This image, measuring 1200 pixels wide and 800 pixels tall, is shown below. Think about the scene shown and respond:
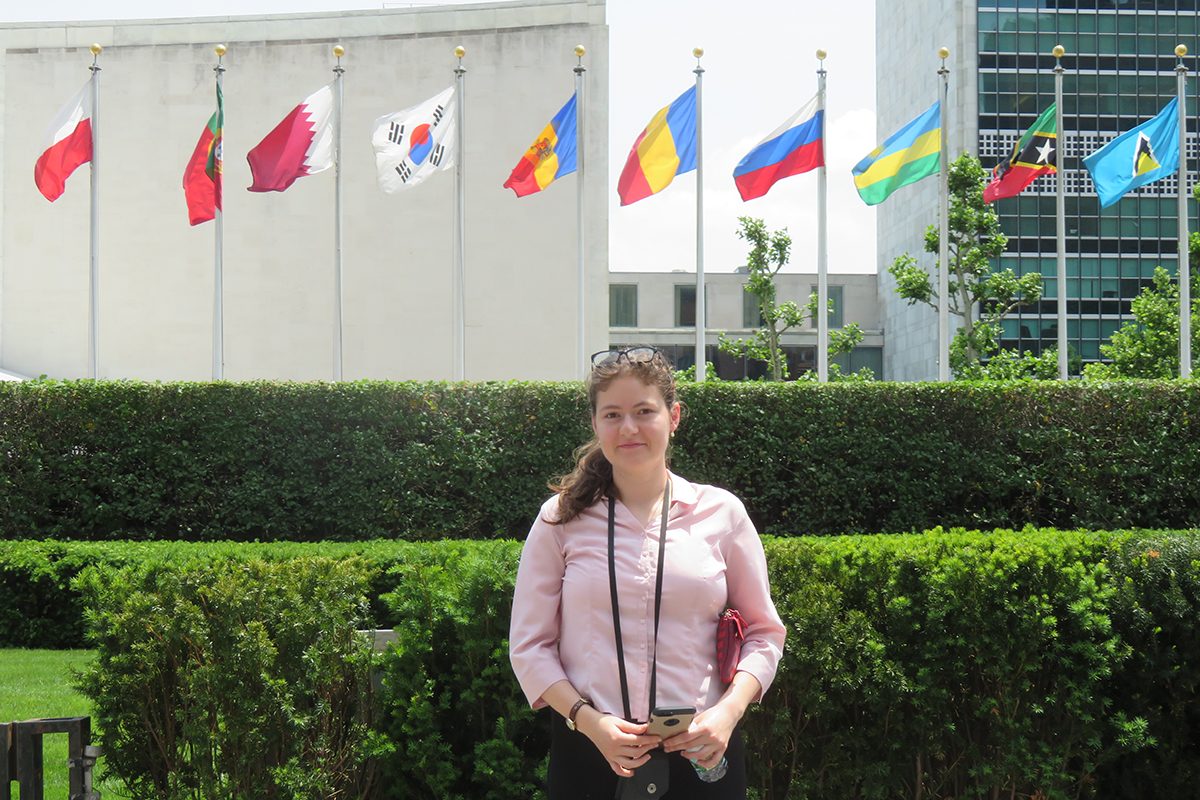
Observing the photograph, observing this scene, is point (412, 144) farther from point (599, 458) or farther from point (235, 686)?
point (599, 458)

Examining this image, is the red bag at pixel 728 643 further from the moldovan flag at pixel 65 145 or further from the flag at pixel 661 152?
the moldovan flag at pixel 65 145

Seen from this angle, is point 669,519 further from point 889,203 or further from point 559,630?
point 889,203

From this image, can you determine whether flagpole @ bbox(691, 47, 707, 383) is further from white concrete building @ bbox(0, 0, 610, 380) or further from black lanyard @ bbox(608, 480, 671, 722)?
black lanyard @ bbox(608, 480, 671, 722)

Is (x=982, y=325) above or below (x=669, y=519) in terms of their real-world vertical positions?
above

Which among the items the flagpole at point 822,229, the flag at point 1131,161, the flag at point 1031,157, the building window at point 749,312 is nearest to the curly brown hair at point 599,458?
the flagpole at point 822,229

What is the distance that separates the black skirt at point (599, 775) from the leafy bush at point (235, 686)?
1689 mm

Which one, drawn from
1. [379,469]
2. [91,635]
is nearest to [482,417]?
[379,469]

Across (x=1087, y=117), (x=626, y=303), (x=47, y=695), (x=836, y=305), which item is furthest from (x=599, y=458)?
(x=836, y=305)

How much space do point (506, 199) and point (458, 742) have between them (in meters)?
21.1

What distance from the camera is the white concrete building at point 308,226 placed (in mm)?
25016

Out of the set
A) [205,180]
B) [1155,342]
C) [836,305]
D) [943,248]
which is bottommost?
[1155,342]

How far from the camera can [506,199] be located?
25016 millimetres

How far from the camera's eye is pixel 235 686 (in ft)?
15.1

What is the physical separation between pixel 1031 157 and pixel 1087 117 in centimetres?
4560
